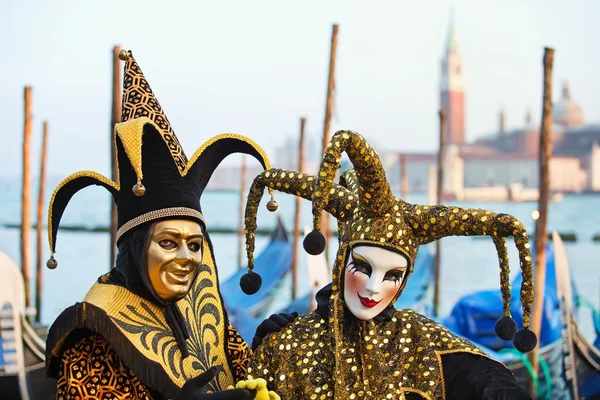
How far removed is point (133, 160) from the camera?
9.53 feet

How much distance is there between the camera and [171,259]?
2.92 metres

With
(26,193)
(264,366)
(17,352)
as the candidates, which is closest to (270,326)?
(264,366)

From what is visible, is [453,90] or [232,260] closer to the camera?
[232,260]

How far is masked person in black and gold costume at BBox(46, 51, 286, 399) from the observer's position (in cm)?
285

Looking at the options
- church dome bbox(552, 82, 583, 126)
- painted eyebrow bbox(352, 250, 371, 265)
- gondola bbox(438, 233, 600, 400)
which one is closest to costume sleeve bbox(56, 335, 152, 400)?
painted eyebrow bbox(352, 250, 371, 265)

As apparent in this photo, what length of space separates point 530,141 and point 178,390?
8521 cm

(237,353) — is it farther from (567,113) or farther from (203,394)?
(567,113)

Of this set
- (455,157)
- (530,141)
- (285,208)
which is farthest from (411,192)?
(285,208)

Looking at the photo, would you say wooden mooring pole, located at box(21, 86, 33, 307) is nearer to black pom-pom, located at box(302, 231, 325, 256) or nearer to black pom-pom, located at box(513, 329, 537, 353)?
black pom-pom, located at box(302, 231, 325, 256)

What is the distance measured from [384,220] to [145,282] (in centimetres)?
81

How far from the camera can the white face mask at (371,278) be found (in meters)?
2.76

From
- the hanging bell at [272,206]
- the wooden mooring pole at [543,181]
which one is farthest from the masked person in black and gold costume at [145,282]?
the wooden mooring pole at [543,181]

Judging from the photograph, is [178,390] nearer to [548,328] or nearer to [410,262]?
[410,262]

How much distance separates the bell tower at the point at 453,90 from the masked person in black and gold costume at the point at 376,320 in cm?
8875
